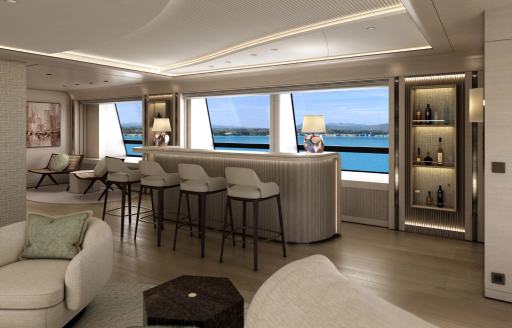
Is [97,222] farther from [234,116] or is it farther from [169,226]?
[234,116]

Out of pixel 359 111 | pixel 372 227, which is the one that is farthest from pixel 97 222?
pixel 359 111

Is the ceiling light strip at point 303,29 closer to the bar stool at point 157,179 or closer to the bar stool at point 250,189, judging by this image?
the bar stool at point 250,189

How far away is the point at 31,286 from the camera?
2643mm

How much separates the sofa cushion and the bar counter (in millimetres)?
2944

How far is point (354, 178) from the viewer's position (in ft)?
22.2

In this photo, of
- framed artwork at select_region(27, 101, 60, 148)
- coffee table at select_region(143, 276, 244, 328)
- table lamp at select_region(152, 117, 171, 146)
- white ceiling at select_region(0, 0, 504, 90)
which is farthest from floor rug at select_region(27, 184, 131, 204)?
coffee table at select_region(143, 276, 244, 328)

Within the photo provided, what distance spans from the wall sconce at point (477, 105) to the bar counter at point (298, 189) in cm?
182

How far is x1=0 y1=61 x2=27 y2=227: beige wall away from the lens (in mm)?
5418

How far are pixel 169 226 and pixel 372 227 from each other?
3.26 m

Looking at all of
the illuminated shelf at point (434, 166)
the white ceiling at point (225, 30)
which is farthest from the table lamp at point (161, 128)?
the illuminated shelf at point (434, 166)

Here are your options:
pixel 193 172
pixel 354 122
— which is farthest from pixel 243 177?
pixel 354 122

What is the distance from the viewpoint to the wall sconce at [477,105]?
416 centimetres

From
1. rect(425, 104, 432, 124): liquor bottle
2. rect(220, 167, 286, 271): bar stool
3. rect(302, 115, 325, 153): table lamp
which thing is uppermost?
rect(425, 104, 432, 124): liquor bottle

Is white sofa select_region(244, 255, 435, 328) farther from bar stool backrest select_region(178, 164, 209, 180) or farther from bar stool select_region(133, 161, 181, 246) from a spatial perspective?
bar stool select_region(133, 161, 181, 246)
